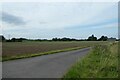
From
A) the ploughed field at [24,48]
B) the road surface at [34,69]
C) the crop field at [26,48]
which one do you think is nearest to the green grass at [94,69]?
the road surface at [34,69]

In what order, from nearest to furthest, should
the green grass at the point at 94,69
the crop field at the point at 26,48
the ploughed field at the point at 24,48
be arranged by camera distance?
the green grass at the point at 94,69, the crop field at the point at 26,48, the ploughed field at the point at 24,48

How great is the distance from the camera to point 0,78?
9.30m

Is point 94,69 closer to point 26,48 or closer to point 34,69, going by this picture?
point 34,69

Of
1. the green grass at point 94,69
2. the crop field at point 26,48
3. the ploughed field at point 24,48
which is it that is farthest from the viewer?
the ploughed field at point 24,48

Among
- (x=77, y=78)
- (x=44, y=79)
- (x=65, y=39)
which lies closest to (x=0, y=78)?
(x=44, y=79)

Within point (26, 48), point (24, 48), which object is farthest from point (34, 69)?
point (26, 48)

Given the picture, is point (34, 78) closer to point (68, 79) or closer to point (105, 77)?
point (68, 79)

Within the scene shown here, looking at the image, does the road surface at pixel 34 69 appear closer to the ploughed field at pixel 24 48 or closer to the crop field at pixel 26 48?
the crop field at pixel 26 48

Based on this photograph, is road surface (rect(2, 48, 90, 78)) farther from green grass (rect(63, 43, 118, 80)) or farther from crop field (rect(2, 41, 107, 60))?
crop field (rect(2, 41, 107, 60))

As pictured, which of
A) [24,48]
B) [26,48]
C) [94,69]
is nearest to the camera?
[94,69]

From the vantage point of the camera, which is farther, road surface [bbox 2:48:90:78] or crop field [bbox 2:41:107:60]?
crop field [bbox 2:41:107:60]

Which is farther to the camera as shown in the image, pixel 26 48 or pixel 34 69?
pixel 26 48

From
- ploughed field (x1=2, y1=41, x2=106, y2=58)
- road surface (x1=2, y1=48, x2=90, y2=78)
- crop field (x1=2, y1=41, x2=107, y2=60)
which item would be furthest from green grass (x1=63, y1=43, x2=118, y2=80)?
ploughed field (x1=2, y1=41, x2=106, y2=58)

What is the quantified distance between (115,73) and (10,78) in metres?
4.93
